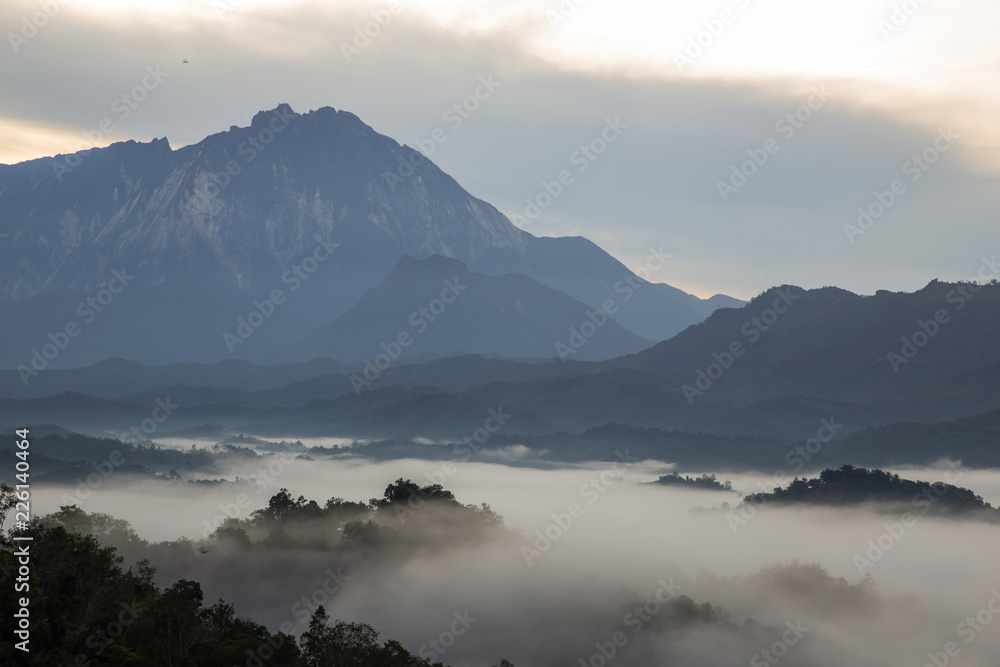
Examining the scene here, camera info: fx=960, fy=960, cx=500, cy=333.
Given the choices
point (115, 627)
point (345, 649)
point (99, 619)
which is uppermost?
point (99, 619)

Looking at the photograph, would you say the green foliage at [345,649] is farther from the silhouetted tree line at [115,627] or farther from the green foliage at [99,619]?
the green foliage at [99,619]

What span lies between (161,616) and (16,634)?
23.6 m

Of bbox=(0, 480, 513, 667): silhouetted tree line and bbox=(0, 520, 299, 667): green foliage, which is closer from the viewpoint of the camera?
bbox=(0, 520, 299, 667): green foliage

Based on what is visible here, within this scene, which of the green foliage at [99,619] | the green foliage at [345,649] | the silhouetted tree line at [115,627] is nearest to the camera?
the green foliage at [99,619]

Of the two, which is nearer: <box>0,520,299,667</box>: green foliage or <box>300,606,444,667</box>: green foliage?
<box>0,520,299,667</box>: green foliage

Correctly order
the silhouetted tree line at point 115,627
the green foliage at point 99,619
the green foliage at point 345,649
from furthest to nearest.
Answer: the green foliage at point 345,649, the silhouetted tree line at point 115,627, the green foliage at point 99,619

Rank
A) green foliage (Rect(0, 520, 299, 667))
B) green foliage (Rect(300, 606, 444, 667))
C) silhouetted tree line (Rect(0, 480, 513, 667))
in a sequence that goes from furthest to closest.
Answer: green foliage (Rect(300, 606, 444, 667)), silhouetted tree line (Rect(0, 480, 513, 667)), green foliage (Rect(0, 520, 299, 667))

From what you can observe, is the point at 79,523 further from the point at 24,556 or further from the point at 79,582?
the point at 24,556

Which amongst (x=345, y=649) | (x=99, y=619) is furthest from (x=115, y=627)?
(x=345, y=649)

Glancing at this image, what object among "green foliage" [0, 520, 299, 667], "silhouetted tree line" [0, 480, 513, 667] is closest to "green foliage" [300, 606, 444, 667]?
"silhouetted tree line" [0, 480, 513, 667]

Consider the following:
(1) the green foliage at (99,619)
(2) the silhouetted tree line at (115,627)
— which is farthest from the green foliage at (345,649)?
(1) the green foliage at (99,619)

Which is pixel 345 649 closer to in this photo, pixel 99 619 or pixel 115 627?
pixel 115 627

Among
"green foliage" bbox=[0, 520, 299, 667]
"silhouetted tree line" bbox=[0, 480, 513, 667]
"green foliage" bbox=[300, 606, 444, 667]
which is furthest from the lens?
"green foliage" bbox=[300, 606, 444, 667]

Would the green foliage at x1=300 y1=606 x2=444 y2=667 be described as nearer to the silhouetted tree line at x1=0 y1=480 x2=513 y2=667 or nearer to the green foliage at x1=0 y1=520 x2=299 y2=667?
the silhouetted tree line at x1=0 y1=480 x2=513 y2=667
